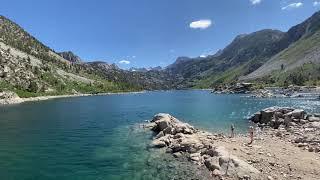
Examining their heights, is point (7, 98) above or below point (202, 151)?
above

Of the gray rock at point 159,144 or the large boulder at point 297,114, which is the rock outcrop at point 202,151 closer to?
the gray rock at point 159,144

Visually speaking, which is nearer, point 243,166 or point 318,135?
point 243,166

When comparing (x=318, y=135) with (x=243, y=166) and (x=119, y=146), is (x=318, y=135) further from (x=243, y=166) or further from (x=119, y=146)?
(x=119, y=146)

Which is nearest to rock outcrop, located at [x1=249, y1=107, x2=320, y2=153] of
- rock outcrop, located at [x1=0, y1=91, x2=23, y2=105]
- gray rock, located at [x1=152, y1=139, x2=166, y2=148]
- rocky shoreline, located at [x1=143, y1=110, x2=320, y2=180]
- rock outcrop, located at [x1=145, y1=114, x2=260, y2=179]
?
rocky shoreline, located at [x1=143, y1=110, x2=320, y2=180]

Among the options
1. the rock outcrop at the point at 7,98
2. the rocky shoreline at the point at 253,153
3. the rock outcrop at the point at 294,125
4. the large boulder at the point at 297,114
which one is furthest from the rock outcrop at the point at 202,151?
the rock outcrop at the point at 7,98

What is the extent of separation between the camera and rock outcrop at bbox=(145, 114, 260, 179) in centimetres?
3900

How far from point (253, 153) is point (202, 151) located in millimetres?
6704

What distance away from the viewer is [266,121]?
→ 281ft

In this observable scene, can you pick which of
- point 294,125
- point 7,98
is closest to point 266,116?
point 294,125

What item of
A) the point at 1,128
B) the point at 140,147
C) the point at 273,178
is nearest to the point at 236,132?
the point at 140,147

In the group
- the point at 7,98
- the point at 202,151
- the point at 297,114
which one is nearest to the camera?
the point at 202,151

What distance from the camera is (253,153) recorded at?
4666 cm

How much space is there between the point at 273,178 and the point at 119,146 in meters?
29.1

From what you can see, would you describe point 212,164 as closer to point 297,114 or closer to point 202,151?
point 202,151
